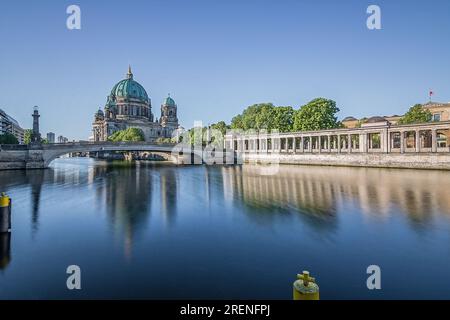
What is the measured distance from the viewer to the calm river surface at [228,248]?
24.8ft

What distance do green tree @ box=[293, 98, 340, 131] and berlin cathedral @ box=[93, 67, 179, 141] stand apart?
307 feet

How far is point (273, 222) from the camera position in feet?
47.1

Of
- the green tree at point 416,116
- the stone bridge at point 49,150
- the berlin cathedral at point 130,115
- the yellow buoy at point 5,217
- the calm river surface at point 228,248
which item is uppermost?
the berlin cathedral at point 130,115

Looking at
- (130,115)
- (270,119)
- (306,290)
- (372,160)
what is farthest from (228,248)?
(130,115)

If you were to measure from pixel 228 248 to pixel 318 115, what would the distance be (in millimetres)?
64561

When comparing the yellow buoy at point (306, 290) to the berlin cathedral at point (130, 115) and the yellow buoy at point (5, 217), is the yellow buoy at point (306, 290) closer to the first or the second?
the yellow buoy at point (5, 217)

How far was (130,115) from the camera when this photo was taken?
14725cm

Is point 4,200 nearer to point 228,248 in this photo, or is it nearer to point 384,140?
point 228,248

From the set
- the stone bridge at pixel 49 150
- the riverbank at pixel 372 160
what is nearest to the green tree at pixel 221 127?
the stone bridge at pixel 49 150

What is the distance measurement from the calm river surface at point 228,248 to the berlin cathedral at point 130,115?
425ft

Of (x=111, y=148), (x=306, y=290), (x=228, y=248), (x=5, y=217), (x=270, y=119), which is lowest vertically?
(x=228, y=248)
